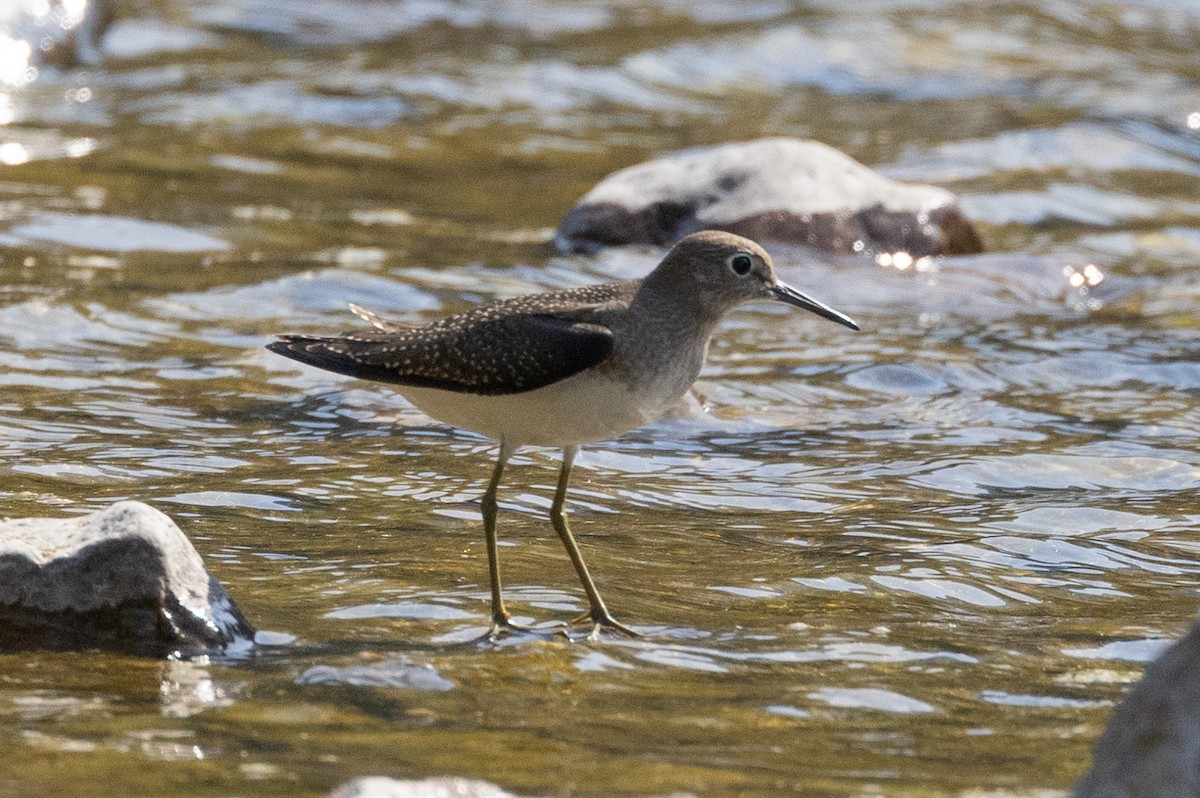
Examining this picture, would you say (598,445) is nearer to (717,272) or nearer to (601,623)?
(717,272)

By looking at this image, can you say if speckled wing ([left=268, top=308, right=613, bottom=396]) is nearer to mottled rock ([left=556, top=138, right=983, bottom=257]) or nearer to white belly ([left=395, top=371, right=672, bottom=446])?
white belly ([left=395, top=371, right=672, bottom=446])

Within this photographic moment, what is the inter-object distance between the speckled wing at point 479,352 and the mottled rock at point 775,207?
6.15 meters

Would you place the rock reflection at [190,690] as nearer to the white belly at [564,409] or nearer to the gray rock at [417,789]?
the gray rock at [417,789]

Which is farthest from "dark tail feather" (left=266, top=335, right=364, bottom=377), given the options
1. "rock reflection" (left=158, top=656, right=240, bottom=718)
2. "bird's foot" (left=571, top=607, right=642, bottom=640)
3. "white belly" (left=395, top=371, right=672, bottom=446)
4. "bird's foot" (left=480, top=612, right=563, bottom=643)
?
"rock reflection" (left=158, top=656, right=240, bottom=718)

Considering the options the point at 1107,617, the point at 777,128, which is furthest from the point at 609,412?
the point at 777,128

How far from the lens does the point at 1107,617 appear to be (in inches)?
243

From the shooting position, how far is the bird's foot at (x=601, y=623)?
5.84 metres

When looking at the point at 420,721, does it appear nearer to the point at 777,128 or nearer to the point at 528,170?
the point at 528,170

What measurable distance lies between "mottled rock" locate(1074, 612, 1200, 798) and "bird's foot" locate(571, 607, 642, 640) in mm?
2056

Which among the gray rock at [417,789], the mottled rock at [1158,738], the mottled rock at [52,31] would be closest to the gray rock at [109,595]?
the gray rock at [417,789]

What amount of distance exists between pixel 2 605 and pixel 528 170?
10.3m

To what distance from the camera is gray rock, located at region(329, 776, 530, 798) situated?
13.3 feet

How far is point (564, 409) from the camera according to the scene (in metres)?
6.01

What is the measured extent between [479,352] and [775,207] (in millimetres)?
6553
